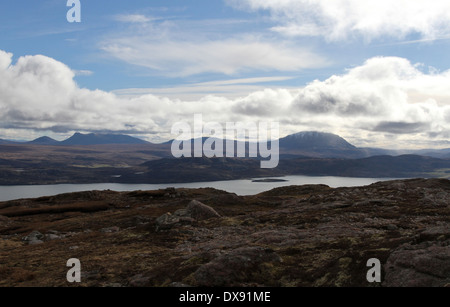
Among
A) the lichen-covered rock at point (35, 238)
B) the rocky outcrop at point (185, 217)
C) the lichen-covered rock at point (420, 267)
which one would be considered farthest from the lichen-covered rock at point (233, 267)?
the lichen-covered rock at point (35, 238)

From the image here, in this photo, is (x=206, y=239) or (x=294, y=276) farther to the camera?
(x=206, y=239)

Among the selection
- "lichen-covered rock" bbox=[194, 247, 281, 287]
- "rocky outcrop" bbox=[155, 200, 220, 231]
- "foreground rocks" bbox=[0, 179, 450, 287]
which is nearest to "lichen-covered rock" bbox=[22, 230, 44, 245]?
"foreground rocks" bbox=[0, 179, 450, 287]

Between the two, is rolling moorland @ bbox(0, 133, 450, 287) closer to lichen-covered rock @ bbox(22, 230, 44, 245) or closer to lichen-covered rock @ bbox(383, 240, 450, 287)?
lichen-covered rock @ bbox(383, 240, 450, 287)

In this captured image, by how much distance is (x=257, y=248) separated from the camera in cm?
1925

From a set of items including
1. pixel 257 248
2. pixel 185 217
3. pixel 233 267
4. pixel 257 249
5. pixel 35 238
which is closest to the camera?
pixel 233 267

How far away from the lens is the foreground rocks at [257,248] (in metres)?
15.2

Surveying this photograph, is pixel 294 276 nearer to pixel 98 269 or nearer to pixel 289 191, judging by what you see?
pixel 98 269

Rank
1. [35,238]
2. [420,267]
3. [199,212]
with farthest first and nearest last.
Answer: [199,212], [35,238], [420,267]

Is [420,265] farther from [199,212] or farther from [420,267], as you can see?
[199,212]

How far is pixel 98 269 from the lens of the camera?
70.7 feet

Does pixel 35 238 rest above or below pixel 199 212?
below


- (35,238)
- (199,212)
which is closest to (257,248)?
(199,212)
